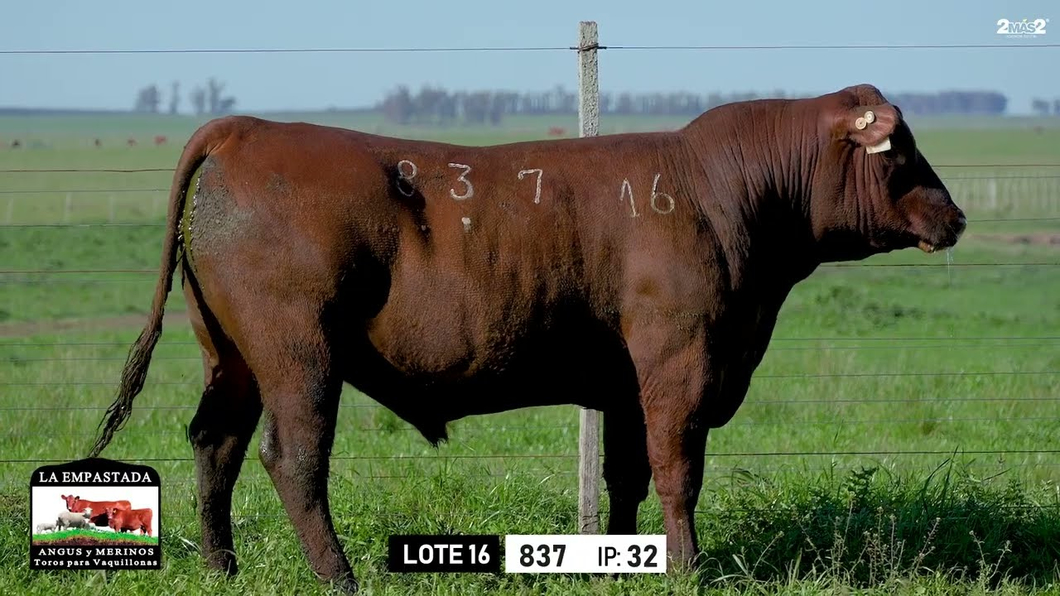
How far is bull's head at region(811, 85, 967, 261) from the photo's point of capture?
5793mm

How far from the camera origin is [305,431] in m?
5.30

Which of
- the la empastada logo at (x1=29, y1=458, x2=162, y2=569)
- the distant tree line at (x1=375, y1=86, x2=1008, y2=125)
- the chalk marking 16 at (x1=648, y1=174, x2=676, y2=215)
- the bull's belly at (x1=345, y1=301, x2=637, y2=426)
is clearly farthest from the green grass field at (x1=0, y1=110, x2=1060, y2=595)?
the distant tree line at (x1=375, y1=86, x2=1008, y2=125)

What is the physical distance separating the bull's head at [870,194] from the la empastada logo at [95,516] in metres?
3.39

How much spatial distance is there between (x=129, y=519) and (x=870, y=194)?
3748mm

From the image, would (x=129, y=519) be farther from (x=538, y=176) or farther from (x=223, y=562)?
(x=538, y=176)

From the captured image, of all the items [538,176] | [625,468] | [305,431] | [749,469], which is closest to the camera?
[305,431]

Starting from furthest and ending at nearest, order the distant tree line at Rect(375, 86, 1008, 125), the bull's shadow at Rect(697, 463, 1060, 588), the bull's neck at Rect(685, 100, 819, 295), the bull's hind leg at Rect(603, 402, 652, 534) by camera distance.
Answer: the distant tree line at Rect(375, 86, 1008, 125), the bull's hind leg at Rect(603, 402, 652, 534), the bull's shadow at Rect(697, 463, 1060, 588), the bull's neck at Rect(685, 100, 819, 295)

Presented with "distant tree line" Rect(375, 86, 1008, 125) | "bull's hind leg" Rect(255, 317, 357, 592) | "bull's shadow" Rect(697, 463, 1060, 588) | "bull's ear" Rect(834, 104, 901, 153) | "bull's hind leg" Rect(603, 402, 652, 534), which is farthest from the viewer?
"distant tree line" Rect(375, 86, 1008, 125)

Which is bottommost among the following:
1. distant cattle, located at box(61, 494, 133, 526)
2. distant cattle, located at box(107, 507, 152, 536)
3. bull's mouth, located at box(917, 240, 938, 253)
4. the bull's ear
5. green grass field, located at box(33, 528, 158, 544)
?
green grass field, located at box(33, 528, 158, 544)

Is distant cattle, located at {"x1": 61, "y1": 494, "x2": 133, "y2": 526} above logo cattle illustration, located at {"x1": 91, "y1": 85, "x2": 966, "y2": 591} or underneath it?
underneath

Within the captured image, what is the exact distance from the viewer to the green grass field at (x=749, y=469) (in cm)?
581

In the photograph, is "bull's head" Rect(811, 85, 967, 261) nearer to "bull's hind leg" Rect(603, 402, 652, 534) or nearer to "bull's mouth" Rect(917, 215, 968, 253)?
"bull's mouth" Rect(917, 215, 968, 253)

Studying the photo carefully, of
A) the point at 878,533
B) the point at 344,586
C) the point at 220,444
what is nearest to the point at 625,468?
the point at 878,533

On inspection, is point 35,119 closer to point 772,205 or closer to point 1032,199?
point 1032,199
